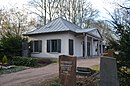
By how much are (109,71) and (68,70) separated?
2.96 m

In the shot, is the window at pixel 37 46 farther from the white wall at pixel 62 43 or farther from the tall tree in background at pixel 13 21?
the tall tree in background at pixel 13 21

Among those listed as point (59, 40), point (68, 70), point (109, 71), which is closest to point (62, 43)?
point (59, 40)

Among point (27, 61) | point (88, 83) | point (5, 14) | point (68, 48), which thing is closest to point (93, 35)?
point (68, 48)

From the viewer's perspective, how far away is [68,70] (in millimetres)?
9047

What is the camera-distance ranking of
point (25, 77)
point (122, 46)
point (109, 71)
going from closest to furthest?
point (109, 71) < point (122, 46) < point (25, 77)

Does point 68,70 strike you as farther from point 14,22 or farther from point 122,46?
point 14,22

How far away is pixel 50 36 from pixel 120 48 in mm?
20025

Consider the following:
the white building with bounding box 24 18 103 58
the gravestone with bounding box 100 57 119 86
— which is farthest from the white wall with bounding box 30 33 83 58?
the gravestone with bounding box 100 57 119 86

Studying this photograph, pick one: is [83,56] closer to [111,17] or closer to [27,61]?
[27,61]

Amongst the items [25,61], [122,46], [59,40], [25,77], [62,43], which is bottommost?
[25,77]

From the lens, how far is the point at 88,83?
31.8 feet

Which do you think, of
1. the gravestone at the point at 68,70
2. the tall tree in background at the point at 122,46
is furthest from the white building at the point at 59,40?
the tall tree in background at the point at 122,46

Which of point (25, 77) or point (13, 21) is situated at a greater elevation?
point (13, 21)

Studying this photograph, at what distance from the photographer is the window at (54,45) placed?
26.4 m
